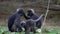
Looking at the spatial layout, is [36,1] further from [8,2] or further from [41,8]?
[8,2]

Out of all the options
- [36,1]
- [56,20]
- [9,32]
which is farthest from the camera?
[36,1]

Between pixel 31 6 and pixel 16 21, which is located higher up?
pixel 16 21

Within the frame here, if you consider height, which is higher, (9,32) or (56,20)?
(9,32)

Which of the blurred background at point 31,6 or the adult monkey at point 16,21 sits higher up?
the adult monkey at point 16,21

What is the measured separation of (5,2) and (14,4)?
1.46 ft

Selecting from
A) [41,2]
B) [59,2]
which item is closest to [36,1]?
[41,2]

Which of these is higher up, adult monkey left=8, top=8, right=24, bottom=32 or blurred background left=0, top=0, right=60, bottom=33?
adult monkey left=8, top=8, right=24, bottom=32

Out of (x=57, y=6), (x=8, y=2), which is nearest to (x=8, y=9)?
(x=8, y=2)

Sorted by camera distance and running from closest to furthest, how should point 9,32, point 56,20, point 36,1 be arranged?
1. point 9,32
2. point 56,20
3. point 36,1

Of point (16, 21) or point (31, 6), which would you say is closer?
point (16, 21)

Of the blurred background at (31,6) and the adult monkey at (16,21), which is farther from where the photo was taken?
the blurred background at (31,6)

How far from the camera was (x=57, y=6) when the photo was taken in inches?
527

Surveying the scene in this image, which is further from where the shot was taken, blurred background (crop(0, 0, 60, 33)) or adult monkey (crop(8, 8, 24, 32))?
blurred background (crop(0, 0, 60, 33))

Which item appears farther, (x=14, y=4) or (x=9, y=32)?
(x=14, y=4)
